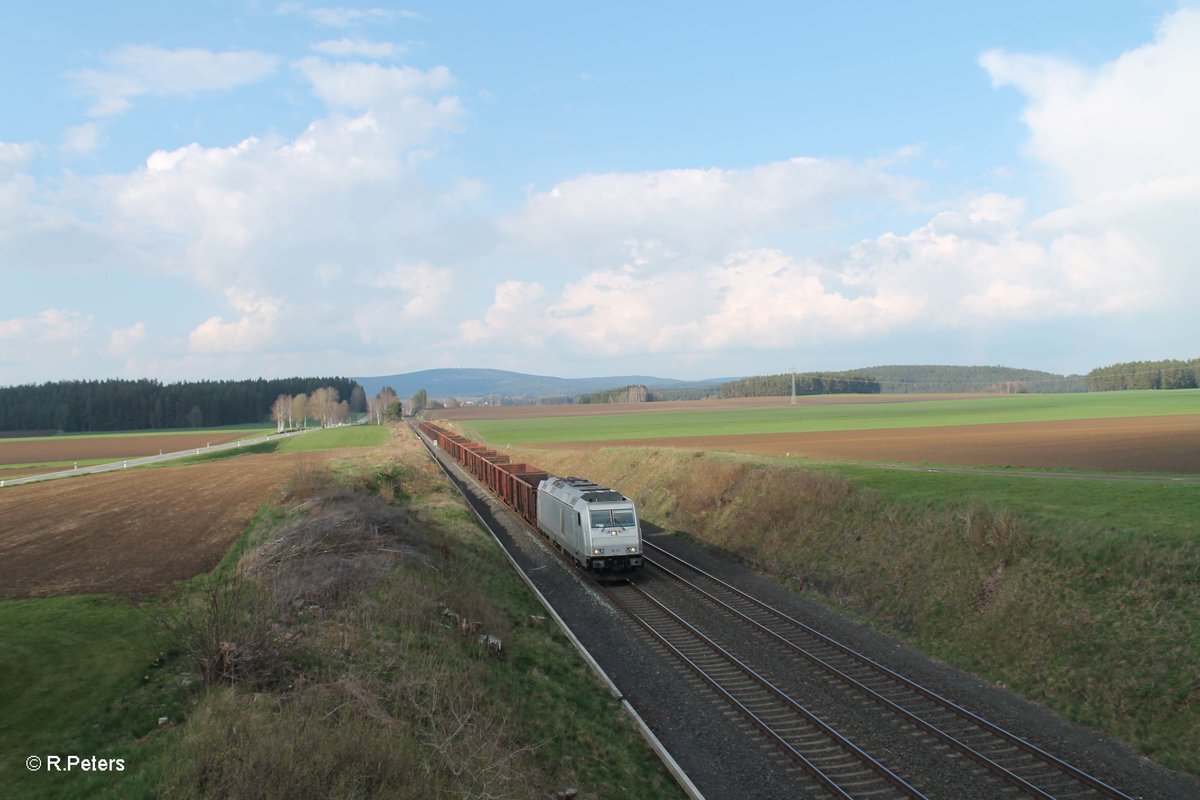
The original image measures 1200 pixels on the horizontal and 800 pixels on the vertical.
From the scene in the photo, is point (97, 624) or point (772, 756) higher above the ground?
point (97, 624)

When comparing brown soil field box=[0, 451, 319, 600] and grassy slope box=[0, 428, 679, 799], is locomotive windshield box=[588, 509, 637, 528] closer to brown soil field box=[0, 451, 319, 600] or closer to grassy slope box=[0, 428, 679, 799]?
grassy slope box=[0, 428, 679, 799]

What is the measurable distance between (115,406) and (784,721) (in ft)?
572

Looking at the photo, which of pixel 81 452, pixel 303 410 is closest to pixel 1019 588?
pixel 81 452

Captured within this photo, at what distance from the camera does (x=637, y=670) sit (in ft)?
52.9

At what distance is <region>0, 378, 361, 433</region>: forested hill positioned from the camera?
146 meters

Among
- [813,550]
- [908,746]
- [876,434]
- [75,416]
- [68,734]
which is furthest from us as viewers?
[75,416]

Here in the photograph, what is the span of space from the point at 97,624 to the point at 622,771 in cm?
1111

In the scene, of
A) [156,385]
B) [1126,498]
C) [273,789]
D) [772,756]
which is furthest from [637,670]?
[156,385]

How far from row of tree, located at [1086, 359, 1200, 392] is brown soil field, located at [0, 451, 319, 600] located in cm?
17988

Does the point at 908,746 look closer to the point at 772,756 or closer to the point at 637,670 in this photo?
the point at 772,756

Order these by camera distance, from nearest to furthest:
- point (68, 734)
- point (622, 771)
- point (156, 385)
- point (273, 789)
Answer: point (273, 789) < point (68, 734) < point (622, 771) < point (156, 385)

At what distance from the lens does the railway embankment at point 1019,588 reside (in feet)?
43.6

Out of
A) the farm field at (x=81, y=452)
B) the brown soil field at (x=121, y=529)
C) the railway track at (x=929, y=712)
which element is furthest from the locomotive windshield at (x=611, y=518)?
the farm field at (x=81, y=452)

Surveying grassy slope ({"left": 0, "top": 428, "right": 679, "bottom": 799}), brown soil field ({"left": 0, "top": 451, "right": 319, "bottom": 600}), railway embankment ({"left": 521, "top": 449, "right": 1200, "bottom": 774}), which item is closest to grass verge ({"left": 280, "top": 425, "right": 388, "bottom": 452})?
brown soil field ({"left": 0, "top": 451, "right": 319, "bottom": 600})
